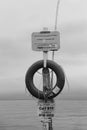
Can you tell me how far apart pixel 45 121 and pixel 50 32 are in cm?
134

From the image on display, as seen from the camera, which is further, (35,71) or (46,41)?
(35,71)

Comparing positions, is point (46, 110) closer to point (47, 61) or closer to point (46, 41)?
point (47, 61)

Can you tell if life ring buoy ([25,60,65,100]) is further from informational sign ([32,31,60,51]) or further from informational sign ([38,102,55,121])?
informational sign ([32,31,60,51])

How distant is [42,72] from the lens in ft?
21.3

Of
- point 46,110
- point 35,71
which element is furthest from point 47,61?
point 46,110

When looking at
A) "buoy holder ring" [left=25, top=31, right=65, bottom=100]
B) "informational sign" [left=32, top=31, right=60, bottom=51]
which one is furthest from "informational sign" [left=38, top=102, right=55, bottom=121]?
"informational sign" [left=32, top=31, right=60, bottom=51]

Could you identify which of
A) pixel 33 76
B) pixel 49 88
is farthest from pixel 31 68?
pixel 49 88

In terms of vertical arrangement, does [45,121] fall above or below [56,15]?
below

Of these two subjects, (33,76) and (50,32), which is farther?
(33,76)

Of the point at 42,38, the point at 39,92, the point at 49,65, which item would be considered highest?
the point at 42,38

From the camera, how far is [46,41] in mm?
6340

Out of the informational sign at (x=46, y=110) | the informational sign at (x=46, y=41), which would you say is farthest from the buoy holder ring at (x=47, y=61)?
the informational sign at (x=46, y=110)

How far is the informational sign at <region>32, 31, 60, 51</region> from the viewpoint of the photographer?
6.29m

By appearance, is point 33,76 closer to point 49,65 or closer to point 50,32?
point 49,65
